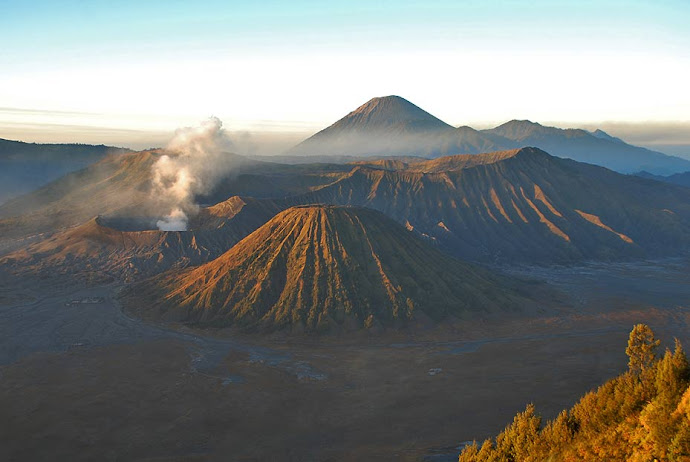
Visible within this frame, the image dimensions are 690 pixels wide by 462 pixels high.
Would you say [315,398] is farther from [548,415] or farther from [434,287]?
[434,287]

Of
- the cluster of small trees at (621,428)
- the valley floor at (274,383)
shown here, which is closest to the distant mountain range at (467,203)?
the valley floor at (274,383)

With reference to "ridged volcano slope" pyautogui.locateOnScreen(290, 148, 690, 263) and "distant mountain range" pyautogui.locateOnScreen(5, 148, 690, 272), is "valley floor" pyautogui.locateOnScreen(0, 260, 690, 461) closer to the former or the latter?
"distant mountain range" pyautogui.locateOnScreen(5, 148, 690, 272)

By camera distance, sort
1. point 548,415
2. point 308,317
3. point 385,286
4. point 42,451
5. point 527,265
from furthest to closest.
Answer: point 527,265, point 385,286, point 308,317, point 548,415, point 42,451

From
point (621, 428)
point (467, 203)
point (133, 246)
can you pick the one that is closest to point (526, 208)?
point (467, 203)

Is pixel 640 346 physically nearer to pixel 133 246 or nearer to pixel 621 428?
pixel 621 428

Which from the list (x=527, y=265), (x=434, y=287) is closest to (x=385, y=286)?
(x=434, y=287)

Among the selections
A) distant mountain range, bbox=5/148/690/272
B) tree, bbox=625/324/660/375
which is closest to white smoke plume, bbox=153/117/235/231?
distant mountain range, bbox=5/148/690/272

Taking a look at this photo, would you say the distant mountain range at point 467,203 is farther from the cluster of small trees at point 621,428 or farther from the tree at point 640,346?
the cluster of small trees at point 621,428
